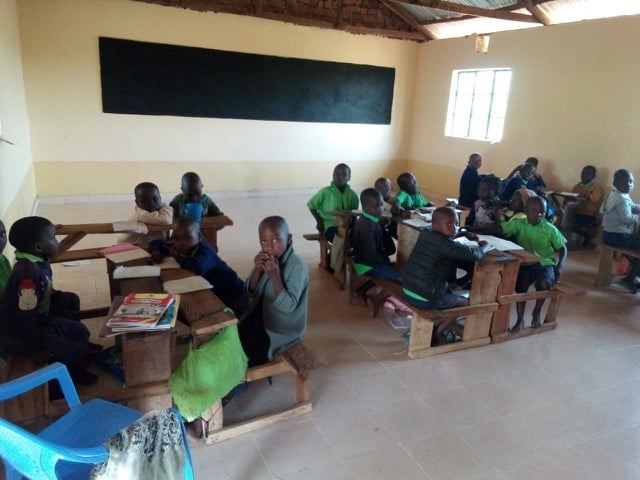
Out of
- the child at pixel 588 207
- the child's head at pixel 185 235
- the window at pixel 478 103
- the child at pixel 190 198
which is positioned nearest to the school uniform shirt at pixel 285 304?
the child's head at pixel 185 235

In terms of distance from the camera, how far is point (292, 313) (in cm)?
236

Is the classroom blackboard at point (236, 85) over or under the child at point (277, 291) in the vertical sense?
over

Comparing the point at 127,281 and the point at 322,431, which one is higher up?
the point at 127,281

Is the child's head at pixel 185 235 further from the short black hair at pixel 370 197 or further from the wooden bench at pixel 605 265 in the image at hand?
the wooden bench at pixel 605 265

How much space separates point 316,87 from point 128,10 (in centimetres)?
321

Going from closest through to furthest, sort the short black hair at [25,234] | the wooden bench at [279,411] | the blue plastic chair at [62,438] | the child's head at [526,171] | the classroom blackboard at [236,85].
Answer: the blue plastic chair at [62,438], the short black hair at [25,234], the wooden bench at [279,411], the child's head at [526,171], the classroom blackboard at [236,85]

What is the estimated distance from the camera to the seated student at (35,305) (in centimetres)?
196

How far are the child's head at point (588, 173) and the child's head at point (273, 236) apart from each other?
17.5ft

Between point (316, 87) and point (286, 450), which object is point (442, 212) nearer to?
point (286, 450)

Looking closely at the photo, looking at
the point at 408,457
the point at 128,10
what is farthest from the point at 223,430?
the point at 128,10

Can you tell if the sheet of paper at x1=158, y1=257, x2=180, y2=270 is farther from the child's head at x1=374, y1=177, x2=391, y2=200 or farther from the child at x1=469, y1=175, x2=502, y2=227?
the child at x1=469, y1=175, x2=502, y2=227

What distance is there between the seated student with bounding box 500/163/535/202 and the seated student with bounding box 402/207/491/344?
2.77 m

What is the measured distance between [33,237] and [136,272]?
505mm

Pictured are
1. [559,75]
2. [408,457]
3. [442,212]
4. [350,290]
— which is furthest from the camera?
[559,75]
